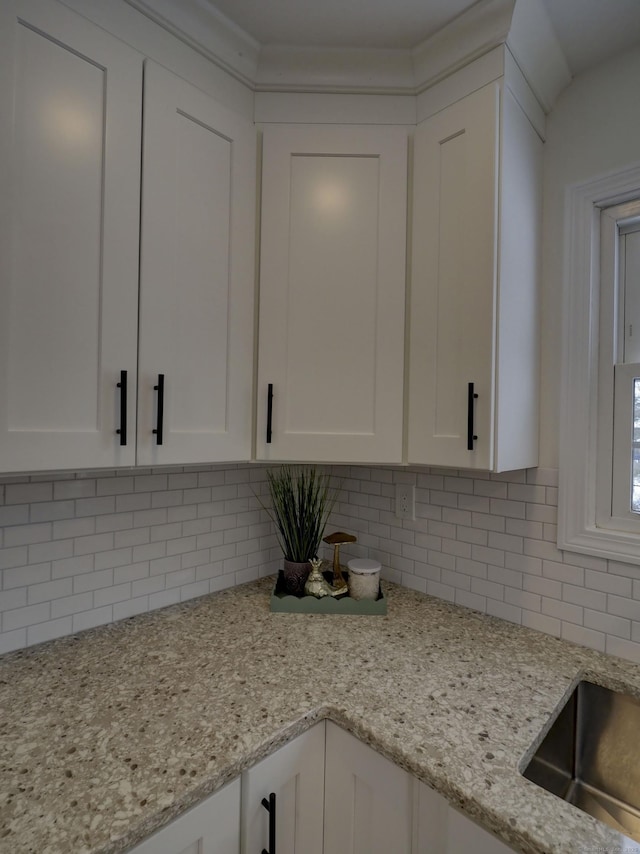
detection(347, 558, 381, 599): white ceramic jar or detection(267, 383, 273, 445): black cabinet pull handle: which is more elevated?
detection(267, 383, 273, 445): black cabinet pull handle

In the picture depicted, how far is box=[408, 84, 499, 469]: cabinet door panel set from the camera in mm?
1124

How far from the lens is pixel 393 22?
113 cm

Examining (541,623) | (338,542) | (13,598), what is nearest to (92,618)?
(13,598)

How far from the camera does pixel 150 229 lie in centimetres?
107

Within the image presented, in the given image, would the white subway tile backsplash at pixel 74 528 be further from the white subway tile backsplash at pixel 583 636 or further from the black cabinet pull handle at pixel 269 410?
the white subway tile backsplash at pixel 583 636

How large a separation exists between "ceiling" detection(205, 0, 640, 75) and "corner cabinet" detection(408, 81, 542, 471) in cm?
19

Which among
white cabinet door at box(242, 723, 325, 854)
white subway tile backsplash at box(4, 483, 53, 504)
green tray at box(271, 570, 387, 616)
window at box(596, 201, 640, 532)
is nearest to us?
white cabinet door at box(242, 723, 325, 854)

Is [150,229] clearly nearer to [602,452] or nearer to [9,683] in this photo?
[9,683]

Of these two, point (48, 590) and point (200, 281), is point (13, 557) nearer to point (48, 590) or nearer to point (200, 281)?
point (48, 590)

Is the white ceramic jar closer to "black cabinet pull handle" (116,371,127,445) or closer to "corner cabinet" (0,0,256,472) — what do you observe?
"corner cabinet" (0,0,256,472)

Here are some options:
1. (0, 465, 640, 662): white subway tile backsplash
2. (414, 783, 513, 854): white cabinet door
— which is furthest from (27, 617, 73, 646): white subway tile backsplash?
(414, 783, 513, 854): white cabinet door

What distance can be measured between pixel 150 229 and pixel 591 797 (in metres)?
1.69

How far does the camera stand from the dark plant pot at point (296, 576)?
58.4 inches

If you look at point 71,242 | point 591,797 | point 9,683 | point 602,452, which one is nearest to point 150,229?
point 71,242
